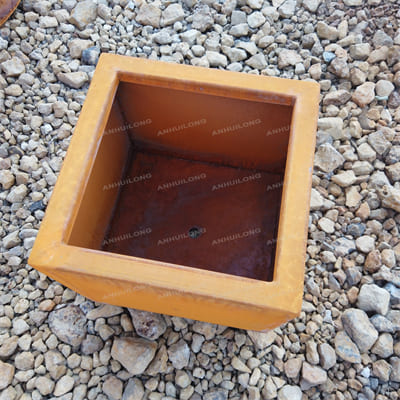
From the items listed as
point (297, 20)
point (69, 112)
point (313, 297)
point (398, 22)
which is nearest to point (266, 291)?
point (313, 297)

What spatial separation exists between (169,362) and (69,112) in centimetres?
121

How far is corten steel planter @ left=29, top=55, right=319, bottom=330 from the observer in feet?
3.63

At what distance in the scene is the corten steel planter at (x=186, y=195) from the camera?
1.11m

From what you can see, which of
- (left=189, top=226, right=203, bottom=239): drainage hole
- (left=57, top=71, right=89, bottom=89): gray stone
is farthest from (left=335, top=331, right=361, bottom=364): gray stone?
(left=57, top=71, right=89, bottom=89): gray stone

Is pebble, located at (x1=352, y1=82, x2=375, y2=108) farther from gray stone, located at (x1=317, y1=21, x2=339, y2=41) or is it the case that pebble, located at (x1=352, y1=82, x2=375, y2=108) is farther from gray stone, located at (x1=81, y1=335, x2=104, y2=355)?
gray stone, located at (x1=81, y1=335, x2=104, y2=355)

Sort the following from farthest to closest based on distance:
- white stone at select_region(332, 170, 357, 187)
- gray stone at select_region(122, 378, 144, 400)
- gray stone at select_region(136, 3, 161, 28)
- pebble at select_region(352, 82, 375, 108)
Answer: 1. gray stone at select_region(136, 3, 161, 28)
2. pebble at select_region(352, 82, 375, 108)
3. white stone at select_region(332, 170, 357, 187)
4. gray stone at select_region(122, 378, 144, 400)

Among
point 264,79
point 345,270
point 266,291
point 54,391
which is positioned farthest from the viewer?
point 345,270

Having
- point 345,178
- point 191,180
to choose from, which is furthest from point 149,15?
point 345,178

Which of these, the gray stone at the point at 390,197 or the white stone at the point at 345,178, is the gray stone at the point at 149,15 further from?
the gray stone at the point at 390,197

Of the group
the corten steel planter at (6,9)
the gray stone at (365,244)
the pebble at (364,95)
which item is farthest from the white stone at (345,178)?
the corten steel planter at (6,9)

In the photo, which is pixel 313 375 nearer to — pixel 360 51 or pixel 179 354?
pixel 179 354

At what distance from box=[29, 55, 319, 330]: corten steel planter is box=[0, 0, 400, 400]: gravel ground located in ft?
0.67

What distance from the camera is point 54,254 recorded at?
3.68 feet

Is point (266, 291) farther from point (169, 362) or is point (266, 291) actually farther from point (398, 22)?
point (398, 22)
